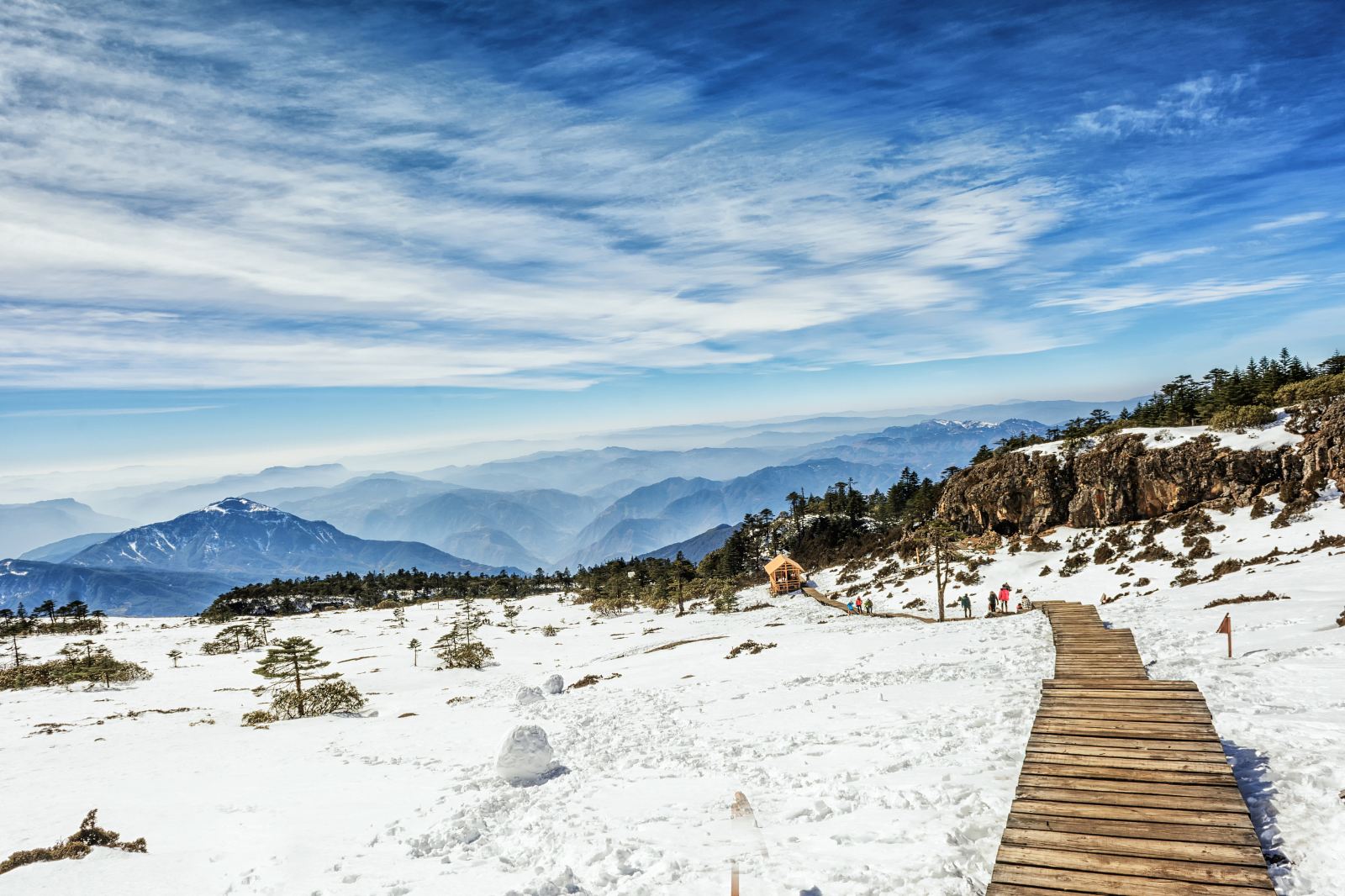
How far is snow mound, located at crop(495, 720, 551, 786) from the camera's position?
14562 millimetres

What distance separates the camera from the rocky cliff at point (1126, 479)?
117ft

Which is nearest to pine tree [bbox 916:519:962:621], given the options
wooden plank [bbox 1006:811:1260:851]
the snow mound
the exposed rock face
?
the exposed rock face

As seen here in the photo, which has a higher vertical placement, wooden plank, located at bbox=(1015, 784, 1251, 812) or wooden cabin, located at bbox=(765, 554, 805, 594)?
wooden plank, located at bbox=(1015, 784, 1251, 812)

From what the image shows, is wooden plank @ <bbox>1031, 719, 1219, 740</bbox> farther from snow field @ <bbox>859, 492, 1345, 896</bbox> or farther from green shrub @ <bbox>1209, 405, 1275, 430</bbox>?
green shrub @ <bbox>1209, 405, 1275, 430</bbox>

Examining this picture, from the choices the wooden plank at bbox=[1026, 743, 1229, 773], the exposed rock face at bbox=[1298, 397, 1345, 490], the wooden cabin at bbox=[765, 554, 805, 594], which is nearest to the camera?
the wooden plank at bbox=[1026, 743, 1229, 773]

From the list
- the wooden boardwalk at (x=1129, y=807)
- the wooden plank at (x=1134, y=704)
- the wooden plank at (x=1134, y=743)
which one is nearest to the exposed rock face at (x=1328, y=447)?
the wooden plank at (x=1134, y=704)

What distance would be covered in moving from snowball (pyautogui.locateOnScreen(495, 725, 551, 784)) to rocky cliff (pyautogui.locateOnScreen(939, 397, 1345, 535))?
1700 inches

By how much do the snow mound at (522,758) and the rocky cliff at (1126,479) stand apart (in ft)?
142

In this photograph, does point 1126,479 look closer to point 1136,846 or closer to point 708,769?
point 708,769

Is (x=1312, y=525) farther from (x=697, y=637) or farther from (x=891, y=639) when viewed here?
(x=697, y=637)

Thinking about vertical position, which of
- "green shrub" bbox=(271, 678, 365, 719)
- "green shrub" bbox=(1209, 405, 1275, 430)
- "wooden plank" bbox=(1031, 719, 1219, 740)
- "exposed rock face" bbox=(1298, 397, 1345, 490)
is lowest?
"green shrub" bbox=(271, 678, 365, 719)

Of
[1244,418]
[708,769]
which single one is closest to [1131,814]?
[708,769]

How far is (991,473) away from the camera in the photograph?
53375 mm

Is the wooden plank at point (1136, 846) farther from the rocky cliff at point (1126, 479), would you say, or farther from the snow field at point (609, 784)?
the rocky cliff at point (1126, 479)
